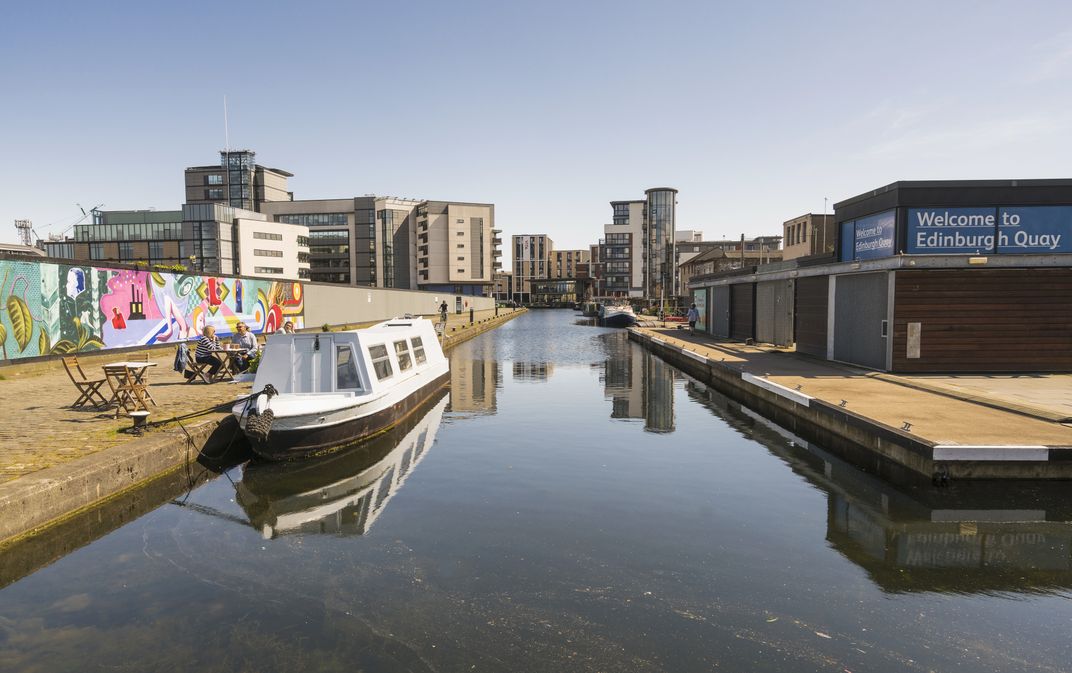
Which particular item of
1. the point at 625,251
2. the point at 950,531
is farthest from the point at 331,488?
the point at 625,251

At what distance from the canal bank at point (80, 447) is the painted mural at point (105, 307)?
2202 millimetres

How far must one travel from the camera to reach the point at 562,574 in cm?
710

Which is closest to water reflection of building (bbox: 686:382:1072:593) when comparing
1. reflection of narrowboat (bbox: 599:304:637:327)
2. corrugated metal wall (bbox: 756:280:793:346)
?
corrugated metal wall (bbox: 756:280:793:346)

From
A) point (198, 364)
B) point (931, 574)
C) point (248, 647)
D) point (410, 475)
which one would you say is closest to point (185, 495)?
point (410, 475)

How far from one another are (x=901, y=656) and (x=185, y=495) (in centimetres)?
1000

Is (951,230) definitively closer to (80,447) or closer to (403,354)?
(403,354)

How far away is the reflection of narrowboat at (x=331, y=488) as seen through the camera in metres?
8.92

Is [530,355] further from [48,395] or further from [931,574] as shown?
[931,574]

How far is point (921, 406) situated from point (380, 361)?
471 inches

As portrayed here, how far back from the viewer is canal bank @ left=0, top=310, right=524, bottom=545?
7574 millimetres

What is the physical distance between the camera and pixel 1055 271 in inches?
672

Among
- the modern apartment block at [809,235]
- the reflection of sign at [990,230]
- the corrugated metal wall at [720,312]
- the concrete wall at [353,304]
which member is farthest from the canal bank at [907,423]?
the modern apartment block at [809,235]

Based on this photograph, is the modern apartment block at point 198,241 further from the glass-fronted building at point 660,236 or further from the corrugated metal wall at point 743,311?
the corrugated metal wall at point 743,311

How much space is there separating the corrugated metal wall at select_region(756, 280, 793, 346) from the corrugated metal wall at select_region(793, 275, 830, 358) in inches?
77.0
